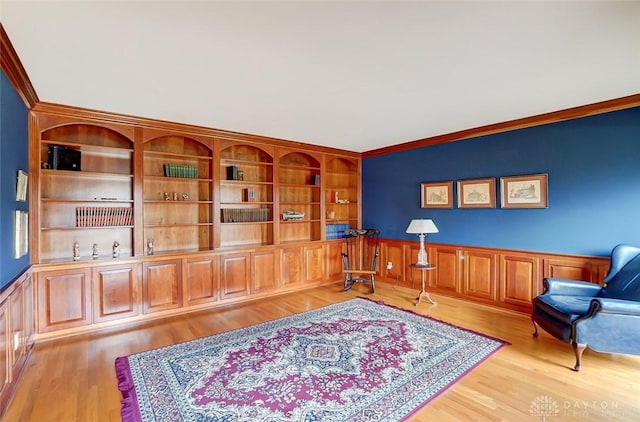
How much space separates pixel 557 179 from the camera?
369 cm

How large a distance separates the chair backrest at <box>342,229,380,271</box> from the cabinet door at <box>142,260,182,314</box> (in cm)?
293

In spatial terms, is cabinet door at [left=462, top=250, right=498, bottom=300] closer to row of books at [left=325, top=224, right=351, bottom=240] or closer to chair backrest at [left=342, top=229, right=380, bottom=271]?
chair backrest at [left=342, top=229, right=380, bottom=271]

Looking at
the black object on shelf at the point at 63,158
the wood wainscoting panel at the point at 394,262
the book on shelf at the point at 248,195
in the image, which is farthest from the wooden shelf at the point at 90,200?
the wood wainscoting panel at the point at 394,262

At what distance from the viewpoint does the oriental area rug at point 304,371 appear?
210cm

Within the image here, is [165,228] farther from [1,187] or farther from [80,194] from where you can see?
[1,187]

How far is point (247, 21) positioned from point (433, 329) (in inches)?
134

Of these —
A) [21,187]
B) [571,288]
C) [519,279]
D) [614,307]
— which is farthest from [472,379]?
[21,187]

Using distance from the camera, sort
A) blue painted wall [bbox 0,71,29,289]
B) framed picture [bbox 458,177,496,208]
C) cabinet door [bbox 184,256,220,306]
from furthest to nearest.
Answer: framed picture [bbox 458,177,496,208], cabinet door [bbox 184,256,220,306], blue painted wall [bbox 0,71,29,289]

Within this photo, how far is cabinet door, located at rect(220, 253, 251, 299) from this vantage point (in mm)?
4414

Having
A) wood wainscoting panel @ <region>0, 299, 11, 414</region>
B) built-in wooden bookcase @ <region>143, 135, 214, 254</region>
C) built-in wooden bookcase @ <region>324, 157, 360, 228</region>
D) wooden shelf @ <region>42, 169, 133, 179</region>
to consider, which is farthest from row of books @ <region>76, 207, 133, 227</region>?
built-in wooden bookcase @ <region>324, 157, 360, 228</region>

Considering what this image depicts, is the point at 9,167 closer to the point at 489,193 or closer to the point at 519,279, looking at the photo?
the point at 489,193

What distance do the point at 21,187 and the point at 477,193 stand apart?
520 centimetres

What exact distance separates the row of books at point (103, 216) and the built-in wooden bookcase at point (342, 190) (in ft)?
10.9

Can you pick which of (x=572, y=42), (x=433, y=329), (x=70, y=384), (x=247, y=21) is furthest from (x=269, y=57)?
(x=433, y=329)
